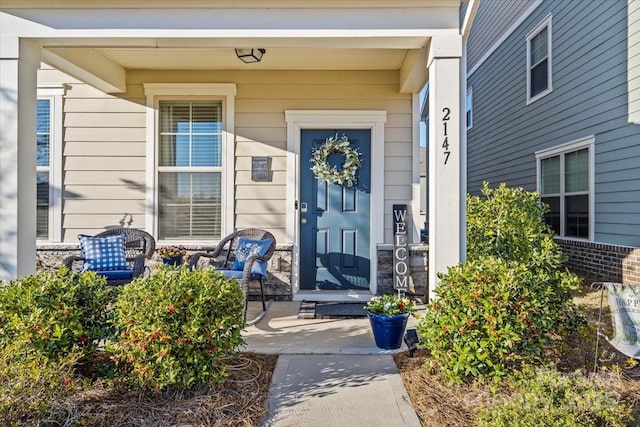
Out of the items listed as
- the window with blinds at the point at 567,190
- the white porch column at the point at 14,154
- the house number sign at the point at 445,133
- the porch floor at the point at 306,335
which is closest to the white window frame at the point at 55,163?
the white porch column at the point at 14,154

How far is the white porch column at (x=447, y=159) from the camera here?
3029 millimetres

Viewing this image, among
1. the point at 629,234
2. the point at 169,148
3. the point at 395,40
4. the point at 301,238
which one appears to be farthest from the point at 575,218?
the point at 169,148

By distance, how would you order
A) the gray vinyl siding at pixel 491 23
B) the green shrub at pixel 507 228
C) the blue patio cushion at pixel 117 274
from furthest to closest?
the gray vinyl siding at pixel 491 23
the blue patio cushion at pixel 117 274
the green shrub at pixel 507 228

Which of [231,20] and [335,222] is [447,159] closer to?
[231,20]

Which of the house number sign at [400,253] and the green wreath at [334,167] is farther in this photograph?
the green wreath at [334,167]

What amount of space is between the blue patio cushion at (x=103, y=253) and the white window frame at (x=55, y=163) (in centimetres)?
94

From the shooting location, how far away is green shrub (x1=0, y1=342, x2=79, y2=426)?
1.83m

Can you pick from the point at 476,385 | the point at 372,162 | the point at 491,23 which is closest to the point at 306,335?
the point at 476,385

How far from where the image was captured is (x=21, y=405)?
1847 millimetres

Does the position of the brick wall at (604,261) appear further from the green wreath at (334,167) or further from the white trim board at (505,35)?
the white trim board at (505,35)

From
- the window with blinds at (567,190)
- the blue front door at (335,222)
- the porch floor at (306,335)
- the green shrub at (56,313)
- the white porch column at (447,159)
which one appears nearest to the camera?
the green shrub at (56,313)

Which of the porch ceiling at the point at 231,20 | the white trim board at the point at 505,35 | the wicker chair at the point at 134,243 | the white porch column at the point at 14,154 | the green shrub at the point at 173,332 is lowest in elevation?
the green shrub at the point at 173,332

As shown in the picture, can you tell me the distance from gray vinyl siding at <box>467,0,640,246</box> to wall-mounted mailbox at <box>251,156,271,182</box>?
4.26 metres

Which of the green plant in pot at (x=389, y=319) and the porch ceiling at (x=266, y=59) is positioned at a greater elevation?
the porch ceiling at (x=266, y=59)
